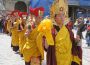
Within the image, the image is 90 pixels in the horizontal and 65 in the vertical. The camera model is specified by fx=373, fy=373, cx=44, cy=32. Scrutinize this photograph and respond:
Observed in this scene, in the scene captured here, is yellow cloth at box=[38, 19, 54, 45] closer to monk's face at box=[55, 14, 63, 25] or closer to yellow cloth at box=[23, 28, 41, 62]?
monk's face at box=[55, 14, 63, 25]

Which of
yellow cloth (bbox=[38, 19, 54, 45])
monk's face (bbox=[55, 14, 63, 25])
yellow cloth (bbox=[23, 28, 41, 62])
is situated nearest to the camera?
yellow cloth (bbox=[38, 19, 54, 45])

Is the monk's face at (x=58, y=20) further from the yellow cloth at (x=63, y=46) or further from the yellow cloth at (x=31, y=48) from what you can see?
the yellow cloth at (x=31, y=48)

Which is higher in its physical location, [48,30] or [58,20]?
[58,20]

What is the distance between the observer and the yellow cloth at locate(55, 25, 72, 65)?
591 centimetres

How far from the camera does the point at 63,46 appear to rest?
5914 millimetres

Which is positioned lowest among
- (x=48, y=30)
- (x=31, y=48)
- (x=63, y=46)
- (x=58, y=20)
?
(x=31, y=48)

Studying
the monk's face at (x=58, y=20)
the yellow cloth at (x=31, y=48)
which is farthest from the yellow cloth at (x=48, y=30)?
the yellow cloth at (x=31, y=48)

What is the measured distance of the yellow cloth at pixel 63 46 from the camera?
5.91 m

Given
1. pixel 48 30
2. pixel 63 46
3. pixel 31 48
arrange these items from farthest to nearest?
pixel 31 48
pixel 48 30
pixel 63 46

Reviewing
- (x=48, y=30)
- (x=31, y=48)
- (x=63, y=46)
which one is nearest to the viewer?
(x=63, y=46)

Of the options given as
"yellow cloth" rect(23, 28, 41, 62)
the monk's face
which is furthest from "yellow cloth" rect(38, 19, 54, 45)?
"yellow cloth" rect(23, 28, 41, 62)

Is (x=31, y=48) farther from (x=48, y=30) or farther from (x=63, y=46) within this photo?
(x=63, y=46)

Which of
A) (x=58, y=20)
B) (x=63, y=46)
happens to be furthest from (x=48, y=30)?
(x=63, y=46)

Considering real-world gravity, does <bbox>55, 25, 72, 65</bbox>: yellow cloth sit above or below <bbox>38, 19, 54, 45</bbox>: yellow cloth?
below
